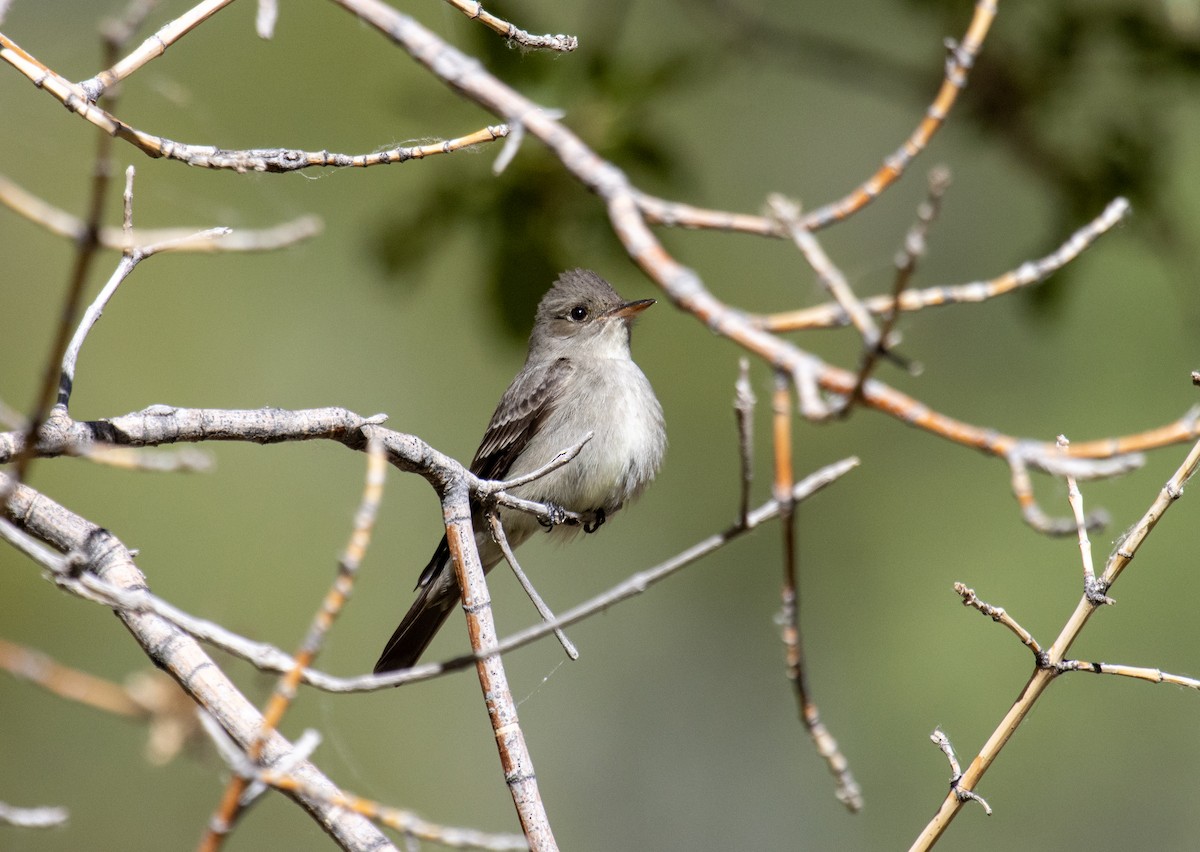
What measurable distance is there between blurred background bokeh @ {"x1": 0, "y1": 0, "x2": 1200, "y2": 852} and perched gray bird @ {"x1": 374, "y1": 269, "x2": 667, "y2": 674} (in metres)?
0.97

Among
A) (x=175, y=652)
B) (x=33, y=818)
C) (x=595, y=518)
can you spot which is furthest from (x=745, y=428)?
(x=595, y=518)

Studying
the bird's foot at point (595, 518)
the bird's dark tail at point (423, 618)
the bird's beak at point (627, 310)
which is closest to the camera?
the bird's dark tail at point (423, 618)

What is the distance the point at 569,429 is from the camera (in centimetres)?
532

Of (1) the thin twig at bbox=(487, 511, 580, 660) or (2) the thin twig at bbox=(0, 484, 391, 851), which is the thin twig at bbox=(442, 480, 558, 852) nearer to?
(1) the thin twig at bbox=(487, 511, 580, 660)

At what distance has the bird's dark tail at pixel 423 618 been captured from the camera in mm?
4637

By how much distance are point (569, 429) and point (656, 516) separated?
12.7ft

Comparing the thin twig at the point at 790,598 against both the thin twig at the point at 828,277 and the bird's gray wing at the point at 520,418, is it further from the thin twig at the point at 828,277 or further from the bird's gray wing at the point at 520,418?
the bird's gray wing at the point at 520,418

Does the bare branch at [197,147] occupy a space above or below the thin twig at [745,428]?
above

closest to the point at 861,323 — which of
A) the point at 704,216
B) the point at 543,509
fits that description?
the point at 704,216

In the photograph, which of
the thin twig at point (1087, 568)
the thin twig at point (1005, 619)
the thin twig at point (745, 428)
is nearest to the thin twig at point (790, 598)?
the thin twig at point (745, 428)

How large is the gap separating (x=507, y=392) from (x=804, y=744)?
12.3ft

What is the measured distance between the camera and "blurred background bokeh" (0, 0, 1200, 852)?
24.0 feet

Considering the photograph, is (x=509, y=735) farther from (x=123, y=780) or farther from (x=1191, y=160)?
(x=123, y=780)

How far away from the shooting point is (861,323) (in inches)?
51.6
